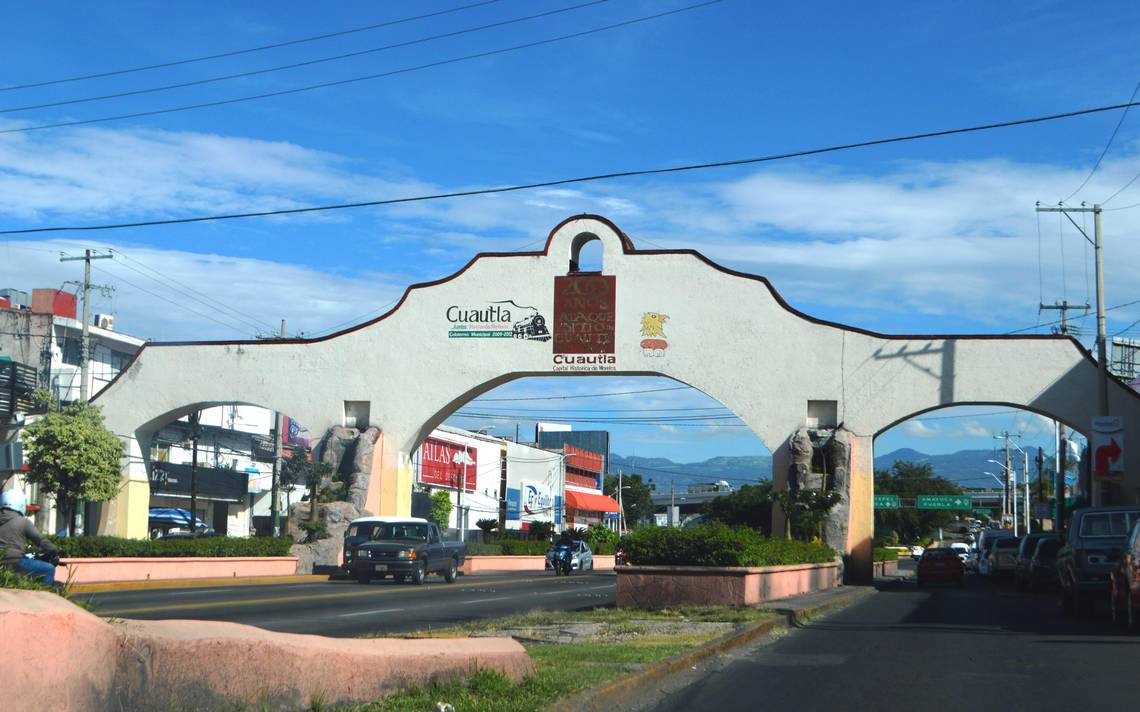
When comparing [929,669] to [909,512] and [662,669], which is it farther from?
[909,512]

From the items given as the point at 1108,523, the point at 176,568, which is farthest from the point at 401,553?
the point at 1108,523

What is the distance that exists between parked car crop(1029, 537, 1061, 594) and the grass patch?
1775 cm

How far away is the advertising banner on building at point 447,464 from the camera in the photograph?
3290 inches

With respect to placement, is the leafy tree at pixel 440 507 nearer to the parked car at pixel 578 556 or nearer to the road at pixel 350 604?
the parked car at pixel 578 556

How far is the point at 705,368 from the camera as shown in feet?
136

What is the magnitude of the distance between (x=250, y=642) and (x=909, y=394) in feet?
115

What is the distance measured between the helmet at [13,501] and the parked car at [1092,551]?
54.8 ft

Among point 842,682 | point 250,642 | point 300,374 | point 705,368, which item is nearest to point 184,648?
point 250,642

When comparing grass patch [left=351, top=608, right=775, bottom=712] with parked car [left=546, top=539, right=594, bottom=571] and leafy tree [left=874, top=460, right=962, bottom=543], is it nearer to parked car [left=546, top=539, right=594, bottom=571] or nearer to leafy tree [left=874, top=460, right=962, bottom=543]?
parked car [left=546, top=539, right=594, bottom=571]

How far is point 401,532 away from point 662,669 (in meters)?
24.4

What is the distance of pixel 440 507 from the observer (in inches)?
3216

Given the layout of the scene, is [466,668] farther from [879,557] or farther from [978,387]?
[879,557]

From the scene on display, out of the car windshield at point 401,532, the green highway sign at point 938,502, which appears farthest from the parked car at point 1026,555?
the green highway sign at point 938,502

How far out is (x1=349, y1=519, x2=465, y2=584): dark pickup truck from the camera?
1355 inches
